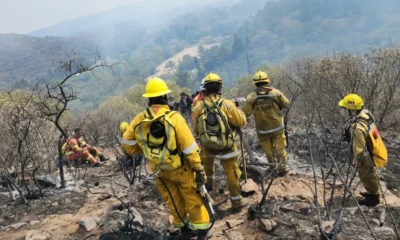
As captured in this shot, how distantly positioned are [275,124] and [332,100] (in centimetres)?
496

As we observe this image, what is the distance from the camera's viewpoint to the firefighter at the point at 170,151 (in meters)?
3.41

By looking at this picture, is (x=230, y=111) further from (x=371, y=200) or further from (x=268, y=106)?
(x=371, y=200)

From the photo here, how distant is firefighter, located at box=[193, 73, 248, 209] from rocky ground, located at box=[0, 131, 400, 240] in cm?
49

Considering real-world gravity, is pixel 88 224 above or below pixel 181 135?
below

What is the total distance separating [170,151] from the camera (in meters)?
3.42

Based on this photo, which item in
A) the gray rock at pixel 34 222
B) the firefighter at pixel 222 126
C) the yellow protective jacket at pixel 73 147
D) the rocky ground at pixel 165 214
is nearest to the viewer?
the rocky ground at pixel 165 214

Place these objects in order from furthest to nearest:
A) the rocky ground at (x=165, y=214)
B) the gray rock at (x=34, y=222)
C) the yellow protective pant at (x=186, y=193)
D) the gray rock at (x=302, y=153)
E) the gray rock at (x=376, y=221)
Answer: the gray rock at (x=302, y=153), the gray rock at (x=34, y=222), the gray rock at (x=376, y=221), the rocky ground at (x=165, y=214), the yellow protective pant at (x=186, y=193)

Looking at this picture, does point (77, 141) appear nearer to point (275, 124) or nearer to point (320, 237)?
point (275, 124)

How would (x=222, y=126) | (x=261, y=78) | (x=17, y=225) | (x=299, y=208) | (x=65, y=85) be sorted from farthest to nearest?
(x=261, y=78), (x=65, y=85), (x=17, y=225), (x=222, y=126), (x=299, y=208)

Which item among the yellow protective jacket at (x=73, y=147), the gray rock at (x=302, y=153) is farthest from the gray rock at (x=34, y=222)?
the gray rock at (x=302, y=153)

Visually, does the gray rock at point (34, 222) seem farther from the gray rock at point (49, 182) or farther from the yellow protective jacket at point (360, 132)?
the yellow protective jacket at point (360, 132)

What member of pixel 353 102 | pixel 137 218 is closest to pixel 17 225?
pixel 137 218

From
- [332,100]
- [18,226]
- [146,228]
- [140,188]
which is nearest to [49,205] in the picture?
[18,226]

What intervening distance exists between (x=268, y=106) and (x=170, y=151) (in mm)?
2663
